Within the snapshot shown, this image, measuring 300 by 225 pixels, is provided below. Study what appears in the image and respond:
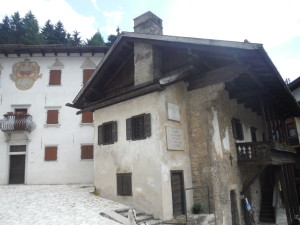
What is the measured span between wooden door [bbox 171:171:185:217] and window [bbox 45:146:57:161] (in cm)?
1315

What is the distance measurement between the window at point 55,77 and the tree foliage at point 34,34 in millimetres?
9129

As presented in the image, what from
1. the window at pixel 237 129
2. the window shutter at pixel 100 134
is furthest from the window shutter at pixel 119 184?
the window at pixel 237 129

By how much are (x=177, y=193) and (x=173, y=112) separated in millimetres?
3302

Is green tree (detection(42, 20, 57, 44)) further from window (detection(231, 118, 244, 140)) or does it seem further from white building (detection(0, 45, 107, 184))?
Result: window (detection(231, 118, 244, 140))

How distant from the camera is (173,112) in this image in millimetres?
11203

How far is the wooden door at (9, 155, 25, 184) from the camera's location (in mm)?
20923

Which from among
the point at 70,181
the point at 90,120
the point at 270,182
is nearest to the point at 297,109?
the point at 270,182

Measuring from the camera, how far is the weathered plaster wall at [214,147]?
10672mm

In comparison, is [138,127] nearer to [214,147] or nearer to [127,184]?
[127,184]


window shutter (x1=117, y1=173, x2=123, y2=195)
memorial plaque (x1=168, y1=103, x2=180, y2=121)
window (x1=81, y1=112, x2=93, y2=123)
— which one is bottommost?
window shutter (x1=117, y1=173, x2=123, y2=195)

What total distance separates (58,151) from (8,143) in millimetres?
4026

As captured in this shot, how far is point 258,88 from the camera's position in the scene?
12.3 m

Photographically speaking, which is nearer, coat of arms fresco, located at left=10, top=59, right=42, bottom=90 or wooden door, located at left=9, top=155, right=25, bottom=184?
wooden door, located at left=9, top=155, right=25, bottom=184

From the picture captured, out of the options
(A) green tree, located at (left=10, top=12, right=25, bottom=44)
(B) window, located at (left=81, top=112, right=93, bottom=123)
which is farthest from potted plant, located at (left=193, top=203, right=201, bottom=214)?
(A) green tree, located at (left=10, top=12, right=25, bottom=44)
